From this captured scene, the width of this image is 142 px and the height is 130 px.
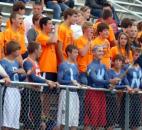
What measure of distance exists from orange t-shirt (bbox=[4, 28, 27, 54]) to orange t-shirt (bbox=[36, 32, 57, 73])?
0.25m

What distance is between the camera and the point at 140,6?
66.8ft

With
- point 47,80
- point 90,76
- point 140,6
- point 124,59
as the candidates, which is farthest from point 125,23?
point 140,6

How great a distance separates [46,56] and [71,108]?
1.12 m

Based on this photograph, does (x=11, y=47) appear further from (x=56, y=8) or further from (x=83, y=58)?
(x=56, y=8)

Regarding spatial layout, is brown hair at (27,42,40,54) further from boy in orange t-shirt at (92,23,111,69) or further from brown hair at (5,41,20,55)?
boy in orange t-shirt at (92,23,111,69)

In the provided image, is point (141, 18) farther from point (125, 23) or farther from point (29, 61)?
point (29, 61)

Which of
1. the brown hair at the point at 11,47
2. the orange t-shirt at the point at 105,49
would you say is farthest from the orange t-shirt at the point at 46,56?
the brown hair at the point at 11,47

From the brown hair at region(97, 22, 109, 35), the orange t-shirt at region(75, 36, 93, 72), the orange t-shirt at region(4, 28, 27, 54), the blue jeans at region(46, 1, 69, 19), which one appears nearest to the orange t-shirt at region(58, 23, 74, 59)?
the orange t-shirt at region(75, 36, 93, 72)

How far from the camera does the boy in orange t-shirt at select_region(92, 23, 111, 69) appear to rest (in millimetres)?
11906

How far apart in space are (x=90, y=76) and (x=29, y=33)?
4.13 ft

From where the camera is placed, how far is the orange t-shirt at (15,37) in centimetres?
1132

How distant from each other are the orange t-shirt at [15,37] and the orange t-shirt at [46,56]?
0.83 feet

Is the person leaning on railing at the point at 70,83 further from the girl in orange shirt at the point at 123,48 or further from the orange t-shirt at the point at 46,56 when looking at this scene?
the girl in orange shirt at the point at 123,48

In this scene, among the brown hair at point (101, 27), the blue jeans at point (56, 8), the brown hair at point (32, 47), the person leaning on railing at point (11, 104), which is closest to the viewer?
the person leaning on railing at point (11, 104)
